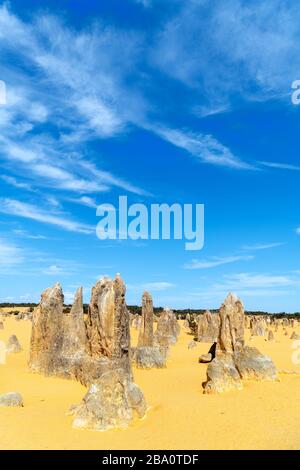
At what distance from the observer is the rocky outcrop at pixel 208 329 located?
33844 mm

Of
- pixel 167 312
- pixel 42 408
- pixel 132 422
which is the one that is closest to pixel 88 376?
pixel 42 408

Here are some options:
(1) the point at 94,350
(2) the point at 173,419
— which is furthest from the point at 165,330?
(2) the point at 173,419

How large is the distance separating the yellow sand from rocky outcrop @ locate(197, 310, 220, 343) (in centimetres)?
1673

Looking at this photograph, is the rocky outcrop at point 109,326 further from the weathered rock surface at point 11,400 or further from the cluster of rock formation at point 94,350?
the weathered rock surface at point 11,400

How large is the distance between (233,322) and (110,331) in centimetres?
597

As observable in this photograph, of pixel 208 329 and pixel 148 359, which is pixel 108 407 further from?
pixel 208 329

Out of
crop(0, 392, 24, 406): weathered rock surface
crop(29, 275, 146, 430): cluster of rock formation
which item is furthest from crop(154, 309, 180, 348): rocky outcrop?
crop(0, 392, 24, 406): weathered rock surface

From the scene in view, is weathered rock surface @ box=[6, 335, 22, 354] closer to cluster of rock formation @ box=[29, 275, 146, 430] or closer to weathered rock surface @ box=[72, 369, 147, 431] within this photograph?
cluster of rock formation @ box=[29, 275, 146, 430]

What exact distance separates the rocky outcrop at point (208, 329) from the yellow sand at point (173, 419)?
16.7 metres

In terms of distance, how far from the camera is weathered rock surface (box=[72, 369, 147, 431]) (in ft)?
32.4

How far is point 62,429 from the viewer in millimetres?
9812

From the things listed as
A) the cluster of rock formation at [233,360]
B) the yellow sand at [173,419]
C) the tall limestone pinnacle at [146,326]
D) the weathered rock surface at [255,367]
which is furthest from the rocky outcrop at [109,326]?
the tall limestone pinnacle at [146,326]

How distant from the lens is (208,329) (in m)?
34.2
